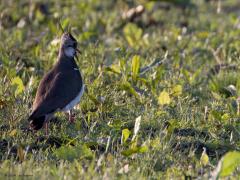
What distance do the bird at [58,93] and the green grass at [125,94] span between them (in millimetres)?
131

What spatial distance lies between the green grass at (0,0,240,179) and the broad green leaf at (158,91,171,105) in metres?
0.01

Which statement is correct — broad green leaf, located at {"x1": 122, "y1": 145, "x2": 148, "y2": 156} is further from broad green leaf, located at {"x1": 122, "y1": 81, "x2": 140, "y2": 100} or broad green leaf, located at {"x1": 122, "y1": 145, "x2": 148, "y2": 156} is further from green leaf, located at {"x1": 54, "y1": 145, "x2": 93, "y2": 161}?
broad green leaf, located at {"x1": 122, "y1": 81, "x2": 140, "y2": 100}

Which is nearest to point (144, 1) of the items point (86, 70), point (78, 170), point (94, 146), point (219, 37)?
point (219, 37)

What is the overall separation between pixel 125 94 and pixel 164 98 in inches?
24.5

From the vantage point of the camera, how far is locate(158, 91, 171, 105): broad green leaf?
612 centimetres

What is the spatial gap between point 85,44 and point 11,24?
1369 mm

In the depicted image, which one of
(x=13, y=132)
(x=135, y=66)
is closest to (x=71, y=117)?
(x=13, y=132)

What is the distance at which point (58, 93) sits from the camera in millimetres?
5852

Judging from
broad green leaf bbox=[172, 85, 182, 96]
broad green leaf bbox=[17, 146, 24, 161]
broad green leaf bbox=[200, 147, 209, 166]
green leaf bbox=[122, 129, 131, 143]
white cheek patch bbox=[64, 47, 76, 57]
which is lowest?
broad green leaf bbox=[172, 85, 182, 96]

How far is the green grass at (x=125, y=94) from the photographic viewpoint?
498 cm

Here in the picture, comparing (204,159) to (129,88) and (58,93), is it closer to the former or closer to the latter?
(58,93)

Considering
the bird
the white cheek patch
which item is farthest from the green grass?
the white cheek patch

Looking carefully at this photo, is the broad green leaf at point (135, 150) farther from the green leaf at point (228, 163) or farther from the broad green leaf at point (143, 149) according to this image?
the green leaf at point (228, 163)

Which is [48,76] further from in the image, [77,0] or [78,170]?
[77,0]
